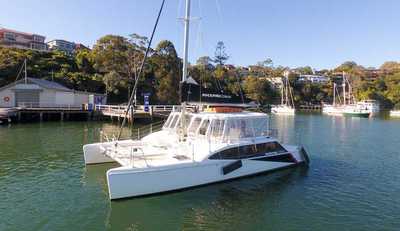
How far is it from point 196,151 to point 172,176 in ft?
6.13

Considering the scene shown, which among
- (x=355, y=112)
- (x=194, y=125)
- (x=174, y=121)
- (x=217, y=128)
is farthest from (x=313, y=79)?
(x=217, y=128)

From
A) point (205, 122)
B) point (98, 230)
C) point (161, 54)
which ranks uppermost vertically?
point (161, 54)

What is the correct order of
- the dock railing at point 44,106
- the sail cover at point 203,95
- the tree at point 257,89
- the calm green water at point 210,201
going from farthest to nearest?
the tree at point 257,89
the dock railing at point 44,106
the sail cover at point 203,95
the calm green water at point 210,201

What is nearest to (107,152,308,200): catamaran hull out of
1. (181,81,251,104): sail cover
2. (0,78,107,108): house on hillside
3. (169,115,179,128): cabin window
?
(181,81,251,104): sail cover

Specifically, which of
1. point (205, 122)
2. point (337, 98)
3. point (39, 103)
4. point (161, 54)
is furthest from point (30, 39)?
point (205, 122)

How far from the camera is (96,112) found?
42.0 meters

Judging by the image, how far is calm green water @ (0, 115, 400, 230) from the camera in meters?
9.99

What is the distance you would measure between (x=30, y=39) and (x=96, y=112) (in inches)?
3963

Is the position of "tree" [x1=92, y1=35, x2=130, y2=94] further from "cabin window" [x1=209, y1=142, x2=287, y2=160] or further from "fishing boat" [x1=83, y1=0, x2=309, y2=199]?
"cabin window" [x1=209, y1=142, x2=287, y2=160]

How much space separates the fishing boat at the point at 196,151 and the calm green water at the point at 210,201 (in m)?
0.52

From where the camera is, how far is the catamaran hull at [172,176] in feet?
36.2

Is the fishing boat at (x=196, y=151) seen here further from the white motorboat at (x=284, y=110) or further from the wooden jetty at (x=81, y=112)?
the white motorboat at (x=284, y=110)

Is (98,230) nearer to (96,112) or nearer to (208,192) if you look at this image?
(208,192)

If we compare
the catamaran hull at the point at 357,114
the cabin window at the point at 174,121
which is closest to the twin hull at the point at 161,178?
the cabin window at the point at 174,121
